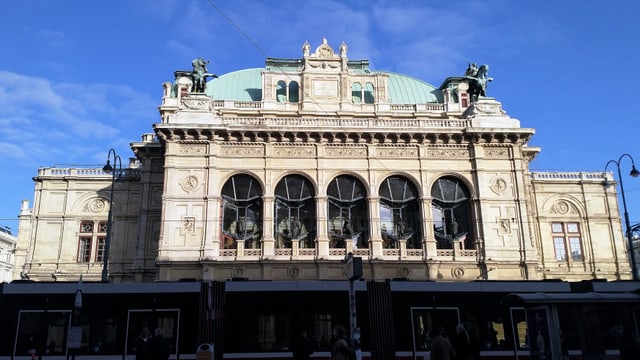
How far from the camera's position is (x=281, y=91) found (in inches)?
1672

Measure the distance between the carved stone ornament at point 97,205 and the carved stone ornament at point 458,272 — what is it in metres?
25.5

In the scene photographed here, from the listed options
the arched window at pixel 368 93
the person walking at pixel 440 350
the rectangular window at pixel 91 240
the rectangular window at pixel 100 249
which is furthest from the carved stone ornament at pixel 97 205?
the person walking at pixel 440 350

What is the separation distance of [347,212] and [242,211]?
6779 millimetres

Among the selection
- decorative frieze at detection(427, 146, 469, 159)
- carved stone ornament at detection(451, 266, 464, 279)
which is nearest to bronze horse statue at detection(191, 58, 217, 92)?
decorative frieze at detection(427, 146, 469, 159)

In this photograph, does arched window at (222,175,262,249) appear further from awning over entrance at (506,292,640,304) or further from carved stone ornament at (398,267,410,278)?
awning over entrance at (506,292,640,304)

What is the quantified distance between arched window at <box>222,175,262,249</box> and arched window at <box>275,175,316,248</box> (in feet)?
4.18

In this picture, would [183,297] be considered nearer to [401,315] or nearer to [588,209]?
[401,315]

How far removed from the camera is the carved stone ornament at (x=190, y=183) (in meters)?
34.5

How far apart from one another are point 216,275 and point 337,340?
819 inches

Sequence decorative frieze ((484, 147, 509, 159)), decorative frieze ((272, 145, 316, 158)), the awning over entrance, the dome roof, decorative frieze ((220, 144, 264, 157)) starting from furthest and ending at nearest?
the dome roof
decorative frieze ((484, 147, 509, 159))
decorative frieze ((272, 145, 316, 158))
decorative frieze ((220, 144, 264, 157))
the awning over entrance

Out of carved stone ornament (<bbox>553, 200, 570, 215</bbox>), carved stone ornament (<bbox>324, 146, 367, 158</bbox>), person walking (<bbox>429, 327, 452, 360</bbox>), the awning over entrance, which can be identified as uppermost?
carved stone ornament (<bbox>324, 146, 367, 158</bbox>)

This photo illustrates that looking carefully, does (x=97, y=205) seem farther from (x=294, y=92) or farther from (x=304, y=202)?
(x=294, y=92)

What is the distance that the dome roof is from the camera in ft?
143

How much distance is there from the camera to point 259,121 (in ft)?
118
